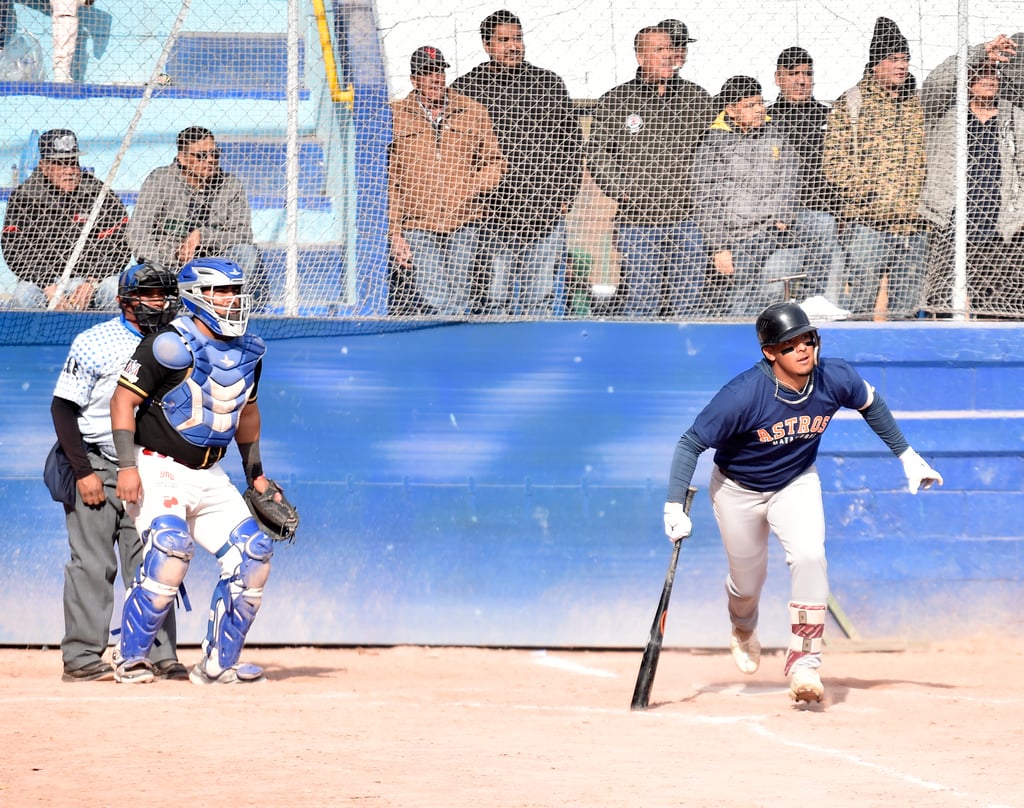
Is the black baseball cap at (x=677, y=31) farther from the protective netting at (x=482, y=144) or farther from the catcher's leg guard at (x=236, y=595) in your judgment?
the catcher's leg guard at (x=236, y=595)

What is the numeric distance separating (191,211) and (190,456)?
1.78 m

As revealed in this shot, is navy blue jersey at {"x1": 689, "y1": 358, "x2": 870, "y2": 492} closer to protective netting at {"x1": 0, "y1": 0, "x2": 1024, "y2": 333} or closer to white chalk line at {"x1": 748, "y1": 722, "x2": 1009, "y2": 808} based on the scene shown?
white chalk line at {"x1": 748, "y1": 722, "x2": 1009, "y2": 808}

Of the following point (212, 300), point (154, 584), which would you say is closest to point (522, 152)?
point (212, 300)

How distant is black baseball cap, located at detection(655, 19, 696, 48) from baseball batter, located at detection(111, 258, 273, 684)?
2818 mm

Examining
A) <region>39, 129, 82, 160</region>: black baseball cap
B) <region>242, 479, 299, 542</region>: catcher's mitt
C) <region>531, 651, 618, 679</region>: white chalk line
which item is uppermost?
<region>39, 129, 82, 160</region>: black baseball cap

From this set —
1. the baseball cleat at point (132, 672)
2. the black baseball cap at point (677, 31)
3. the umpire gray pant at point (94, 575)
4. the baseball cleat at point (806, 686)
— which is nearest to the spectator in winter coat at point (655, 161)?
the black baseball cap at point (677, 31)

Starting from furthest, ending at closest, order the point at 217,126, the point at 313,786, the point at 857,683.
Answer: the point at 217,126 → the point at 857,683 → the point at 313,786

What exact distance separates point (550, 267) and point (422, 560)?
1.83 m

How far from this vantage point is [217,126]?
8.39 meters

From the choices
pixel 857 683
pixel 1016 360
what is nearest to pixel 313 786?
pixel 857 683

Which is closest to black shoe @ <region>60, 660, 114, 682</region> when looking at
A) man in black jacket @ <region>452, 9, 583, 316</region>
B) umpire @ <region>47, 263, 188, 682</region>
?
umpire @ <region>47, 263, 188, 682</region>

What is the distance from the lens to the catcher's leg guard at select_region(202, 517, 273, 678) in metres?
7.28

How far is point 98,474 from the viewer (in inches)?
301

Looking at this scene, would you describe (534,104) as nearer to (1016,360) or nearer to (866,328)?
(866,328)
